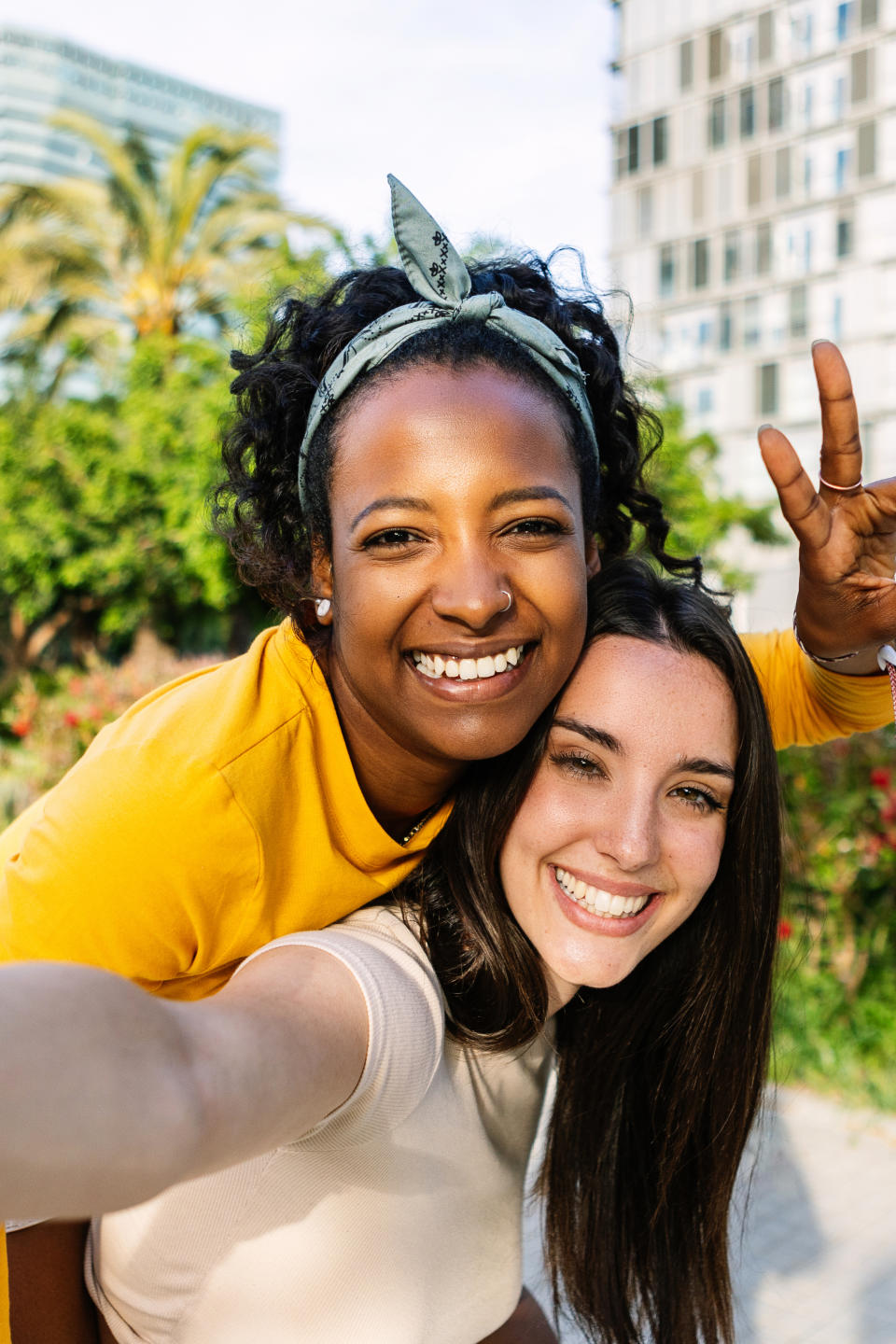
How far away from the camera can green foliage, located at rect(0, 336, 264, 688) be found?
46.8ft

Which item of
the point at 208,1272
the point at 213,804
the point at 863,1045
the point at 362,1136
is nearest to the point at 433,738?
the point at 213,804

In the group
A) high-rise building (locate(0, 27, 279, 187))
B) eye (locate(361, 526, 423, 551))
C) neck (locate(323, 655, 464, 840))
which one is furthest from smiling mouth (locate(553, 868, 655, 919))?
high-rise building (locate(0, 27, 279, 187))

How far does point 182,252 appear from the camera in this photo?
664 inches

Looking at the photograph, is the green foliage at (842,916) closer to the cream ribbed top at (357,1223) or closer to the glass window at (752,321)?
the cream ribbed top at (357,1223)

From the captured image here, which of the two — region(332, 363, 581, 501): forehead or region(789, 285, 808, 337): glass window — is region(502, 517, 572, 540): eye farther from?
region(789, 285, 808, 337): glass window

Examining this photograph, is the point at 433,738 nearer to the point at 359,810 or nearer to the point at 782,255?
the point at 359,810

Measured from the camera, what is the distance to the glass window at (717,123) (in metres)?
43.3

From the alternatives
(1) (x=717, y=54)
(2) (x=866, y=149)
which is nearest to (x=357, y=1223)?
(2) (x=866, y=149)

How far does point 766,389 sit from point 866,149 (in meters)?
7.96

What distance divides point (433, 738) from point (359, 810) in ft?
0.75

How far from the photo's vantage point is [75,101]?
64438 mm

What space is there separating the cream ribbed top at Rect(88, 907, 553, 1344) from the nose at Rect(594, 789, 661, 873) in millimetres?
376

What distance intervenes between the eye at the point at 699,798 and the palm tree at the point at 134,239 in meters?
15.2

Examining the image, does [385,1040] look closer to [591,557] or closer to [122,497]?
[591,557]
